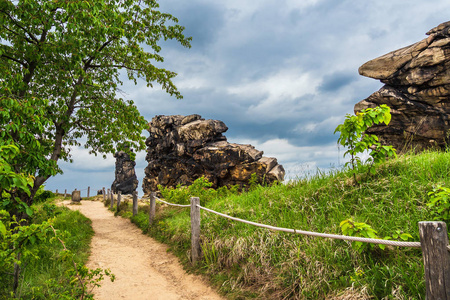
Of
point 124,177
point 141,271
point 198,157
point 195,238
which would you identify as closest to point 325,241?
point 195,238

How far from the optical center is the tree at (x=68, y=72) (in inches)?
284

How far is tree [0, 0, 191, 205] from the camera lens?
7.21 metres

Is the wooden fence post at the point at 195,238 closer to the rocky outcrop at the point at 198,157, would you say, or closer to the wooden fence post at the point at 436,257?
the wooden fence post at the point at 436,257

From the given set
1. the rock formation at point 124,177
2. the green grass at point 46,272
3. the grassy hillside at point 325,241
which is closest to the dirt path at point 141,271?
the grassy hillside at point 325,241

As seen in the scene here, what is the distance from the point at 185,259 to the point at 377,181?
5.05 metres

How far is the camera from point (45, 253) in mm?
6930

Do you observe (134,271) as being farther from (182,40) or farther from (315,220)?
(182,40)

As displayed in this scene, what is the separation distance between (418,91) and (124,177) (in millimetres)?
37021

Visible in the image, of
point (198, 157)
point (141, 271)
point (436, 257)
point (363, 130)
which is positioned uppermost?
point (198, 157)

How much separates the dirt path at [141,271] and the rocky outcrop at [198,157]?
34.7 feet

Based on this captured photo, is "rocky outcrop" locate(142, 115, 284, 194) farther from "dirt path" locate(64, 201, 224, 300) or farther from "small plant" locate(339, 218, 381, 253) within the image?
"small plant" locate(339, 218, 381, 253)

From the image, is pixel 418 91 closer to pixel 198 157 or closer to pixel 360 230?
pixel 360 230

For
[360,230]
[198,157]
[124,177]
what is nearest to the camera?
[360,230]

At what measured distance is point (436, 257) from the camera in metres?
2.48
